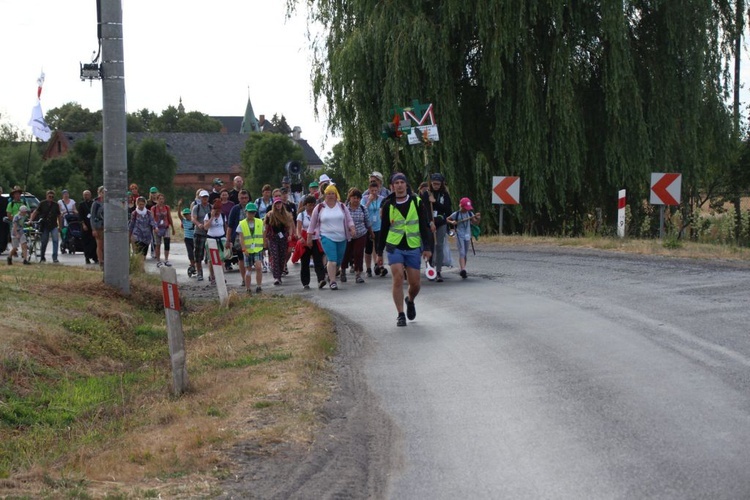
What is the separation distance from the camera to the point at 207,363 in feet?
36.6

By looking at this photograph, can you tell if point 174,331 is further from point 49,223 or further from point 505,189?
point 505,189

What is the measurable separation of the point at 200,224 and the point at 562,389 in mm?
13124

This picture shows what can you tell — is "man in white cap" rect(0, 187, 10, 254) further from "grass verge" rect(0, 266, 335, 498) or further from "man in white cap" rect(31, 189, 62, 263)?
"grass verge" rect(0, 266, 335, 498)

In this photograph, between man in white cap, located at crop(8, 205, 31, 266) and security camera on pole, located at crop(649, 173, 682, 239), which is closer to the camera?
security camera on pole, located at crop(649, 173, 682, 239)

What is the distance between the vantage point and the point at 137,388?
10.6 metres

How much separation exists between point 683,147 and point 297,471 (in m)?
23.6

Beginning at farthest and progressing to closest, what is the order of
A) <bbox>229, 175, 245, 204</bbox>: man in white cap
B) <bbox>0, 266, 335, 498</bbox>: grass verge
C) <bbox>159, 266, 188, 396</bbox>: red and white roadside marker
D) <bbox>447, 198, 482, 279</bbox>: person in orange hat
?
<bbox>229, 175, 245, 204</bbox>: man in white cap, <bbox>447, 198, 482, 279</bbox>: person in orange hat, <bbox>159, 266, 188, 396</bbox>: red and white roadside marker, <bbox>0, 266, 335, 498</bbox>: grass verge

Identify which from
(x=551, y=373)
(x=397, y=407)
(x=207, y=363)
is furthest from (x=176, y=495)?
(x=207, y=363)

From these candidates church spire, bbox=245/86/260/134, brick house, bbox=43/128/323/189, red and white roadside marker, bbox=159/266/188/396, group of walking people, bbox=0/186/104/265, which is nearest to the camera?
red and white roadside marker, bbox=159/266/188/396

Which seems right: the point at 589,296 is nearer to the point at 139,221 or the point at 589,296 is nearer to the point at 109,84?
the point at 109,84

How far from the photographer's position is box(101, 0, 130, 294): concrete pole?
15414 mm

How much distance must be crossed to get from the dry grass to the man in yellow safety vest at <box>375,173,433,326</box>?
29.3ft

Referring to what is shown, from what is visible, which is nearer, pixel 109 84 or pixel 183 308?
pixel 109 84

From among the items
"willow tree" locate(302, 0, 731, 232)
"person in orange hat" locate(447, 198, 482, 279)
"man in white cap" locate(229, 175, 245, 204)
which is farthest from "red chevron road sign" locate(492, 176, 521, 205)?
"person in orange hat" locate(447, 198, 482, 279)
